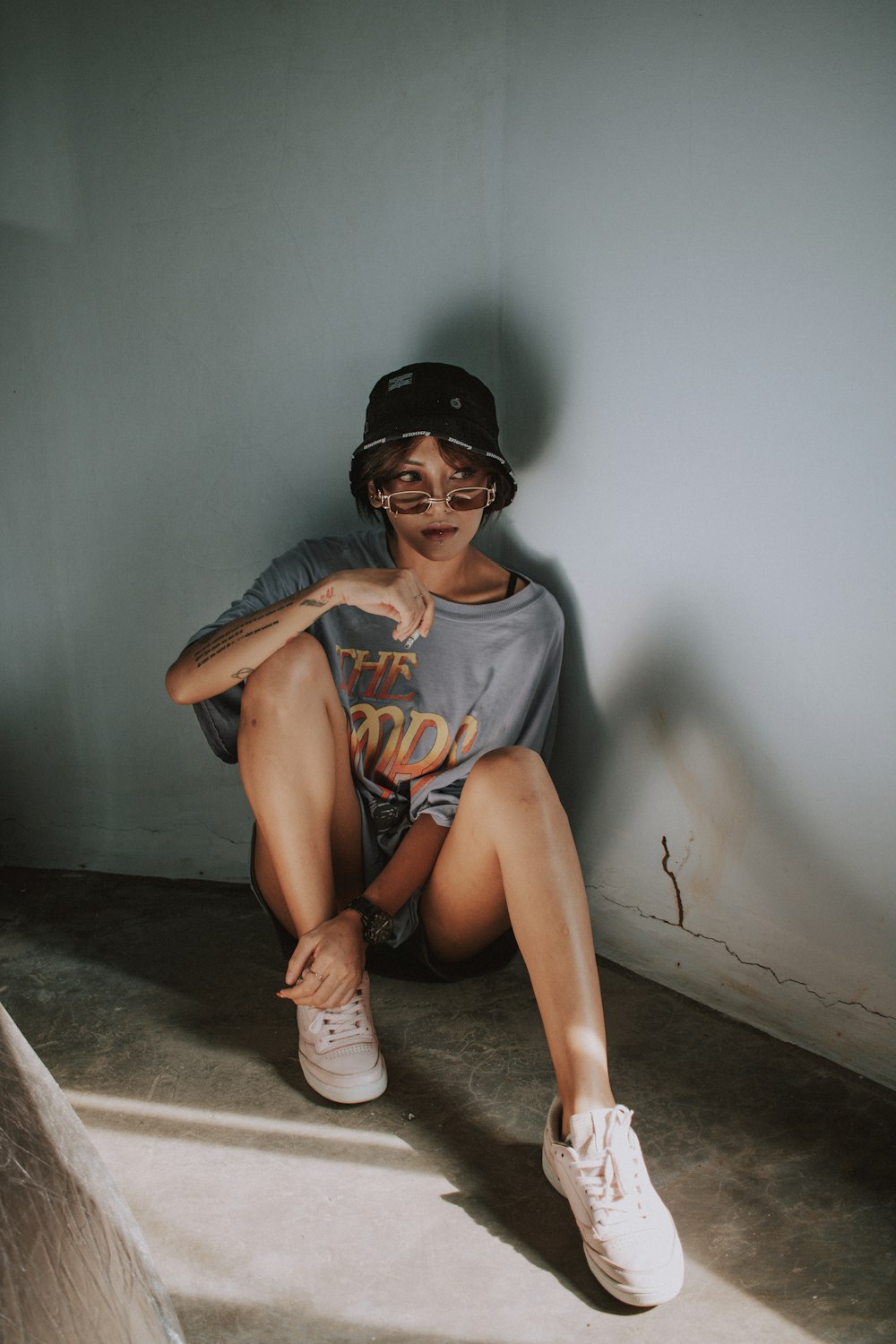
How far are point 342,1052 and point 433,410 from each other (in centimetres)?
97

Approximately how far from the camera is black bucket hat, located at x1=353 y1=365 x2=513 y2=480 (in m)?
1.53

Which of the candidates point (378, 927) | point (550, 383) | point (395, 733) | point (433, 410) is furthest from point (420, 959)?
point (550, 383)

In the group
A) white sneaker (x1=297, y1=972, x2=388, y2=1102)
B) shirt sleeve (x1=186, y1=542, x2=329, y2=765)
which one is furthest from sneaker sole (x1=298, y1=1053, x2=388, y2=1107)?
shirt sleeve (x1=186, y1=542, x2=329, y2=765)

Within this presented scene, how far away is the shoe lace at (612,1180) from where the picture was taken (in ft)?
3.75

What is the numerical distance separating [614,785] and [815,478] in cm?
64

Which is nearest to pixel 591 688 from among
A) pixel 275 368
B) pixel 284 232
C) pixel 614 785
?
pixel 614 785

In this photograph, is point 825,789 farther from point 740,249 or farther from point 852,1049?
point 740,249

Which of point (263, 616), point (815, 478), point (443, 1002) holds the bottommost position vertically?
point (443, 1002)

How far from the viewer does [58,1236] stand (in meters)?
0.70

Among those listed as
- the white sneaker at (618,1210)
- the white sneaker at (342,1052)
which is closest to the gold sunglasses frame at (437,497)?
the white sneaker at (342,1052)

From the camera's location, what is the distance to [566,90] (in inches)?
63.7

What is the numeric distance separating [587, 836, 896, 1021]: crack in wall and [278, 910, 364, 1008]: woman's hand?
551 mm

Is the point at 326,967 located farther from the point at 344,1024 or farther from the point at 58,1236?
the point at 58,1236

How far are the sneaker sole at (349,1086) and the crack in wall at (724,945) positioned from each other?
0.57m
